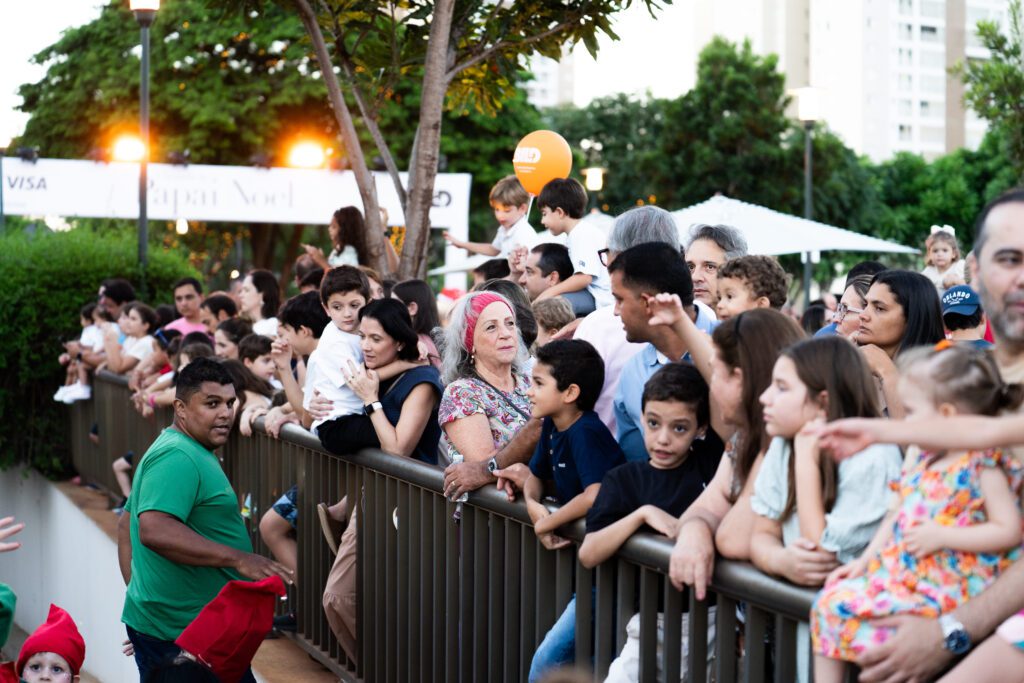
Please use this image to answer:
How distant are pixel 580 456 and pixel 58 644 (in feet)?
10.8

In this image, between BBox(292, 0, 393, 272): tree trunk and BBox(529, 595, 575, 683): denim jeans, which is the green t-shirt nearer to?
BBox(529, 595, 575, 683): denim jeans

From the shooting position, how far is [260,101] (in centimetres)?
3669

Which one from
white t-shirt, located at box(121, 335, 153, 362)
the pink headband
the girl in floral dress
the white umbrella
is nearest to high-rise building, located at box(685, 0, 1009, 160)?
the white umbrella

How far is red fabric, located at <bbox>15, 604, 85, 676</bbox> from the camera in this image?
6.54 metres

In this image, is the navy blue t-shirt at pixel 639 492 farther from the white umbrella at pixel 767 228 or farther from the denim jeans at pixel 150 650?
the white umbrella at pixel 767 228

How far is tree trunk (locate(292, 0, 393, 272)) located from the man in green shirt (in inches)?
131

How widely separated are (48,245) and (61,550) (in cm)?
324

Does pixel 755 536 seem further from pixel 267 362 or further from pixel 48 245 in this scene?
pixel 48 245

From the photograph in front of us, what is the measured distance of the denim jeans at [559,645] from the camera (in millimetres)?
4418

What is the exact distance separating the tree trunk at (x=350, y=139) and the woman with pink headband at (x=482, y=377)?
3941 mm

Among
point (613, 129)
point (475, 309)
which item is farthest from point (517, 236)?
point (613, 129)

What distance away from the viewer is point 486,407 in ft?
18.1

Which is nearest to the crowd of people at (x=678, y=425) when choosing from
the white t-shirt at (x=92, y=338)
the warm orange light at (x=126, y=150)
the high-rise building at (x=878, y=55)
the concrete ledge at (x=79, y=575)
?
the concrete ledge at (x=79, y=575)

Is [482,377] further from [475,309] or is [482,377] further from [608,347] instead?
[608,347]
